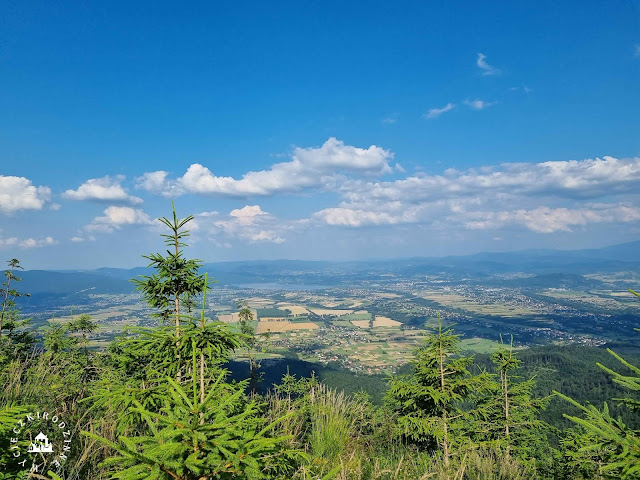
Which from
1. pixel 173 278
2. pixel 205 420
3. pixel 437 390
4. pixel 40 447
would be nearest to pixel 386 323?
pixel 437 390

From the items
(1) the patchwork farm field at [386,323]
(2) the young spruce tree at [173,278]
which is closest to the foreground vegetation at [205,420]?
(2) the young spruce tree at [173,278]

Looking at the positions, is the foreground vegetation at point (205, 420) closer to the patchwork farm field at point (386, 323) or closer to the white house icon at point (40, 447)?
the white house icon at point (40, 447)

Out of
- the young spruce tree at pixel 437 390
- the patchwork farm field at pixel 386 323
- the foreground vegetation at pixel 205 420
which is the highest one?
the foreground vegetation at pixel 205 420

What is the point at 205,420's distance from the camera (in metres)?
2.24

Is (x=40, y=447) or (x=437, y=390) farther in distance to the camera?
(x=437, y=390)

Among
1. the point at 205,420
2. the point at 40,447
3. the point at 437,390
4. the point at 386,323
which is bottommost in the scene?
the point at 386,323

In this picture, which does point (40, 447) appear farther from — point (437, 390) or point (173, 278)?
point (437, 390)

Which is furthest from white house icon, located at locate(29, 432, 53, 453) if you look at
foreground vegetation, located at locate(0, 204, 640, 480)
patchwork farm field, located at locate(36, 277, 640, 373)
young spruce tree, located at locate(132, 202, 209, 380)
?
patchwork farm field, located at locate(36, 277, 640, 373)

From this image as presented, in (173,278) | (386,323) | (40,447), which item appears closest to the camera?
(40,447)

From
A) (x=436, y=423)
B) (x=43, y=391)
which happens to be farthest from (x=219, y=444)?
(x=436, y=423)

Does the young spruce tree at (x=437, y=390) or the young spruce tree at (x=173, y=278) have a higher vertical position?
the young spruce tree at (x=173, y=278)

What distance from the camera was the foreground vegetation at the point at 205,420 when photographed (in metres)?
2.10

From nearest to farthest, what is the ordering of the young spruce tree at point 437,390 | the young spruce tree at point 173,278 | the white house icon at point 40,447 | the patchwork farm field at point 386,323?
the white house icon at point 40,447
the young spruce tree at point 173,278
the young spruce tree at point 437,390
the patchwork farm field at point 386,323

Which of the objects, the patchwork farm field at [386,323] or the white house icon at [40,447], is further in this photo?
the patchwork farm field at [386,323]
